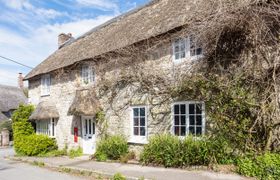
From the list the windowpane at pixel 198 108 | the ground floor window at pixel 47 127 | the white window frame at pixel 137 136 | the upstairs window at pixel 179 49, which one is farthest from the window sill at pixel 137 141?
the ground floor window at pixel 47 127

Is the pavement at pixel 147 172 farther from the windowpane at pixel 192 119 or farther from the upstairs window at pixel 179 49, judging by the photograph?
the upstairs window at pixel 179 49

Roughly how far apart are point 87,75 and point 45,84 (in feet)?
16.5

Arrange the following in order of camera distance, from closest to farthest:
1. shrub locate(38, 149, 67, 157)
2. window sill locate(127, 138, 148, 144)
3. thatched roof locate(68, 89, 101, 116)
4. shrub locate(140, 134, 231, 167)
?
1. shrub locate(140, 134, 231, 167)
2. window sill locate(127, 138, 148, 144)
3. thatched roof locate(68, 89, 101, 116)
4. shrub locate(38, 149, 67, 157)

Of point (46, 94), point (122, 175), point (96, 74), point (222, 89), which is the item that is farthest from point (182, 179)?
point (46, 94)

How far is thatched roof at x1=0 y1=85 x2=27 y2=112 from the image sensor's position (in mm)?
36562

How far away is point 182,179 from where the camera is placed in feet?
27.8

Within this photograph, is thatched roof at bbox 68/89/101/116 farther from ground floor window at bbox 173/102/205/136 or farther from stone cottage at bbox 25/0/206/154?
ground floor window at bbox 173/102/205/136

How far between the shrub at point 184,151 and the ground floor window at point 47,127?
8.98 m

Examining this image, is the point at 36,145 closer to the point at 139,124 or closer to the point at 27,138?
the point at 27,138

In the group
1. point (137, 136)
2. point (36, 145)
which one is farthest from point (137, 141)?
point (36, 145)

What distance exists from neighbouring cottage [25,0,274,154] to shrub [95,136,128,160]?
1.27 feet

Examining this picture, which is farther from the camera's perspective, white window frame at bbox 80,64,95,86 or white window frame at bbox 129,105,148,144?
white window frame at bbox 80,64,95,86

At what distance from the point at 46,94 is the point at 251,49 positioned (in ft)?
46.0

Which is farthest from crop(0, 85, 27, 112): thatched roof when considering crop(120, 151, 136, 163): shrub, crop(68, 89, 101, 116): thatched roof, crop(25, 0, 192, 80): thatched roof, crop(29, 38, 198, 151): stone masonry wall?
crop(120, 151, 136, 163): shrub
